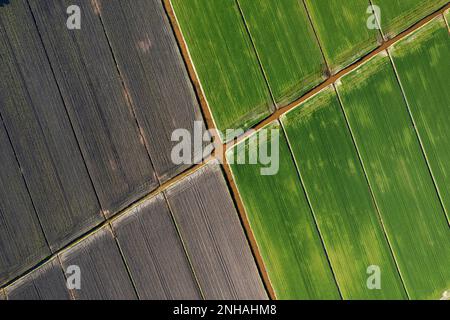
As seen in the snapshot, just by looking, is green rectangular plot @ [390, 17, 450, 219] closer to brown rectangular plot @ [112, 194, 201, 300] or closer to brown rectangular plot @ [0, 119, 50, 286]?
brown rectangular plot @ [112, 194, 201, 300]

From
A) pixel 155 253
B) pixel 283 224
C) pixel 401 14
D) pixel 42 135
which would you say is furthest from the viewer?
pixel 283 224

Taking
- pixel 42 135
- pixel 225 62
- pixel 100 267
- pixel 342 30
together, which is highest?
pixel 225 62

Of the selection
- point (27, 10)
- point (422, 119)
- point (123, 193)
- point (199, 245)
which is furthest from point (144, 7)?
point (422, 119)

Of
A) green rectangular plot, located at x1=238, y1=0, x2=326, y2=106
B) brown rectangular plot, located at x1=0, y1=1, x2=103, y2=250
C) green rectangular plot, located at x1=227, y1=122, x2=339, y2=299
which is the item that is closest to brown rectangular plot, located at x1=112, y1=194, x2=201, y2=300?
brown rectangular plot, located at x1=0, y1=1, x2=103, y2=250

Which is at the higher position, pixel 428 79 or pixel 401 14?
pixel 401 14

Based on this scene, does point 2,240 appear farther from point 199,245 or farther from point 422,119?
point 422,119

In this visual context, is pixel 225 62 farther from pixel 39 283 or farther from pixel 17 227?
pixel 39 283

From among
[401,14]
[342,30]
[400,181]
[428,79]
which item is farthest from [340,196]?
[401,14]

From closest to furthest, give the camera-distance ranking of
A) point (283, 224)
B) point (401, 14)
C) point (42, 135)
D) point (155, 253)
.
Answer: point (42, 135) → point (155, 253) → point (401, 14) → point (283, 224)

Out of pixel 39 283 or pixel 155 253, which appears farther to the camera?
pixel 155 253
